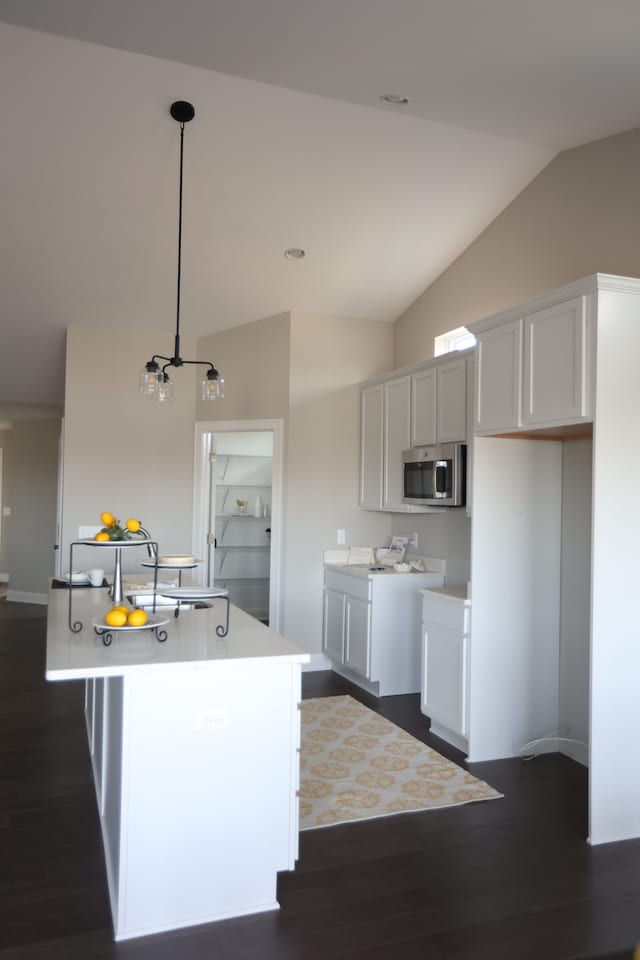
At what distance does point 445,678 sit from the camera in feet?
13.6

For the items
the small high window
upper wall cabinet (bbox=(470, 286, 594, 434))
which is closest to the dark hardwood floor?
upper wall cabinet (bbox=(470, 286, 594, 434))

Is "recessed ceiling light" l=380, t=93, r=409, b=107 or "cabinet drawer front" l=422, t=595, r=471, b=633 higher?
"recessed ceiling light" l=380, t=93, r=409, b=107

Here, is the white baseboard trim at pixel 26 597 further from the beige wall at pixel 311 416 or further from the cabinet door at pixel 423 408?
the cabinet door at pixel 423 408

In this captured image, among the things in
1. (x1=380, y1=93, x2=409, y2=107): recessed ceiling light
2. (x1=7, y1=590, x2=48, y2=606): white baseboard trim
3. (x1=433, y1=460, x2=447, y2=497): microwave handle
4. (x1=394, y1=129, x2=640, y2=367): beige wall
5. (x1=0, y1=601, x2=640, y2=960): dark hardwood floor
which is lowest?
(x1=0, y1=601, x2=640, y2=960): dark hardwood floor

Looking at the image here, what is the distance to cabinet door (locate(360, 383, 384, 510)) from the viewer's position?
566cm

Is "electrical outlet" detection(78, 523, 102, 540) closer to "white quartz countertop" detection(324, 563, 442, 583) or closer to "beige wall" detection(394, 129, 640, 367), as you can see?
"white quartz countertop" detection(324, 563, 442, 583)

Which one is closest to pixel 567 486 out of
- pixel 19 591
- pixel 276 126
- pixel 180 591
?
pixel 180 591

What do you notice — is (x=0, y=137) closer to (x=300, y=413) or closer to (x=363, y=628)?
(x=300, y=413)

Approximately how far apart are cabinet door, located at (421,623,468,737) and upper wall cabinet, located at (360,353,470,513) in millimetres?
1191

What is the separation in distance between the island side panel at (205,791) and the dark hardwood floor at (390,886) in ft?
0.26

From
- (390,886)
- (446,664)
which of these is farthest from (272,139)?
(390,886)

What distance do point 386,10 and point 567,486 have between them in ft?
8.49

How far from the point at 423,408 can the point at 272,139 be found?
6.61 feet

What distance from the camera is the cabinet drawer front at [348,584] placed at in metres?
5.14
